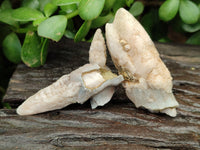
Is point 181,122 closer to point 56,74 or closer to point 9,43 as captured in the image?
point 56,74

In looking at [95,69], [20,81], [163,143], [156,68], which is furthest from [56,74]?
[163,143]

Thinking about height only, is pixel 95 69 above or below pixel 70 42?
above

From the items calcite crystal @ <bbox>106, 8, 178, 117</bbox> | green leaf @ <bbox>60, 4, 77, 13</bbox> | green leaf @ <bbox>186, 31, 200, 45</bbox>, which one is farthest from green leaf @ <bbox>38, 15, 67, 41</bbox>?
green leaf @ <bbox>186, 31, 200, 45</bbox>

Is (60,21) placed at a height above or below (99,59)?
above

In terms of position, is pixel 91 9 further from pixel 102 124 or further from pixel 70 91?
pixel 102 124

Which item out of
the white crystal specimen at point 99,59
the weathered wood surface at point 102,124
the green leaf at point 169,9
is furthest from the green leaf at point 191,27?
the white crystal specimen at point 99,59

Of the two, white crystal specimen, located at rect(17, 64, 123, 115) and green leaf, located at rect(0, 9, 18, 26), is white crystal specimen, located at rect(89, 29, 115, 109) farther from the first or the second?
green leaf, located at rect(0, 9, 18, 26)

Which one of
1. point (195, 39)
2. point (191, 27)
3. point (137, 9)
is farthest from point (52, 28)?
point (195, 39)
